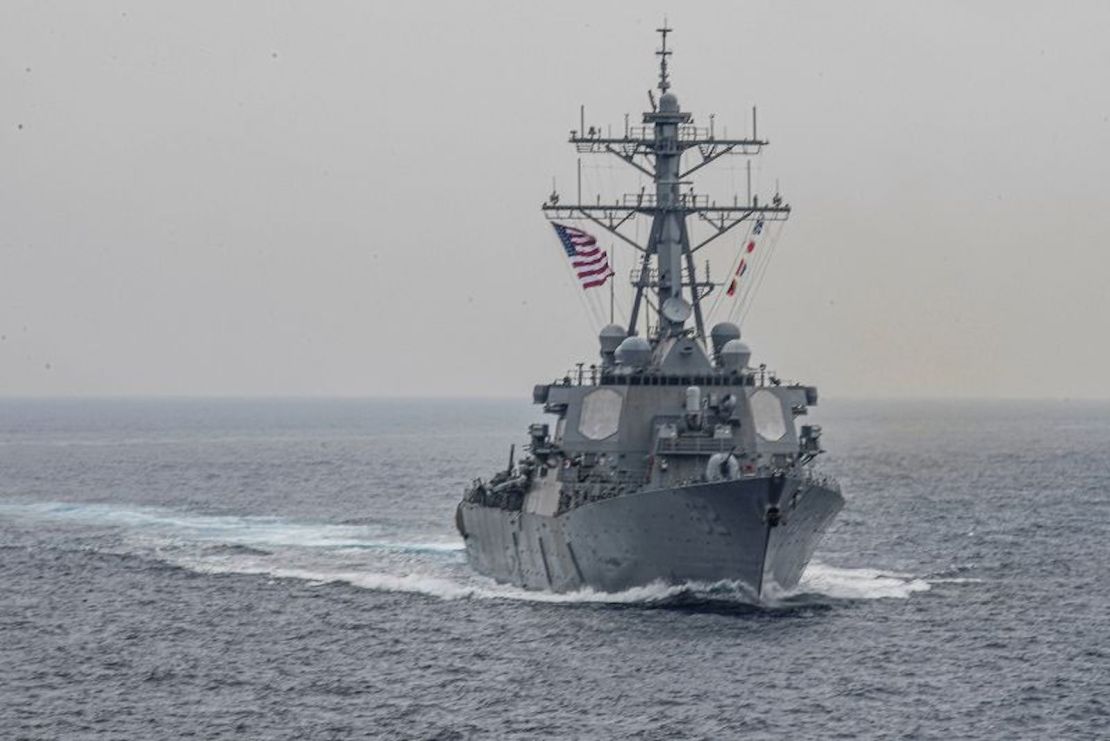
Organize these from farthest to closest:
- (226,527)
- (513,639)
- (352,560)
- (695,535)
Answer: (226,527), (352,560), (695,535), (513,639)

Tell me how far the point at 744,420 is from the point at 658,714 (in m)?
15.8

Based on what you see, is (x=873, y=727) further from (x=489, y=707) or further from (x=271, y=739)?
(x=271, y=739)

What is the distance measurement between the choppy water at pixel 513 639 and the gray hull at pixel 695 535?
0.76 m

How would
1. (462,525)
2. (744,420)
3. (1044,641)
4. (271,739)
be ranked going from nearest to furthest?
(271,739), (1044,641), (744,420), (462,525)

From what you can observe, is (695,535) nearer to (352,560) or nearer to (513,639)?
(513,639)

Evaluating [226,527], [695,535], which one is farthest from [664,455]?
[226,527]

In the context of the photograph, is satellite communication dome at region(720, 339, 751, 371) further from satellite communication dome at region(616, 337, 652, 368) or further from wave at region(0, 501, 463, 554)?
wave at region(0, 501, 463, 554)

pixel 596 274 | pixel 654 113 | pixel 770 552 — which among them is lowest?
pixel 770 552

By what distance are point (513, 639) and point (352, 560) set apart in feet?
66.8

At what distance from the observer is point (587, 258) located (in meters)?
51.8

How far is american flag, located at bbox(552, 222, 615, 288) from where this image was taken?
51812 millimetres

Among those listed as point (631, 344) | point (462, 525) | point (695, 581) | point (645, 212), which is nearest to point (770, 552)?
point (695, 581)

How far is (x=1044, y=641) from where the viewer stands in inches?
1741

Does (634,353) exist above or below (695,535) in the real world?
above
